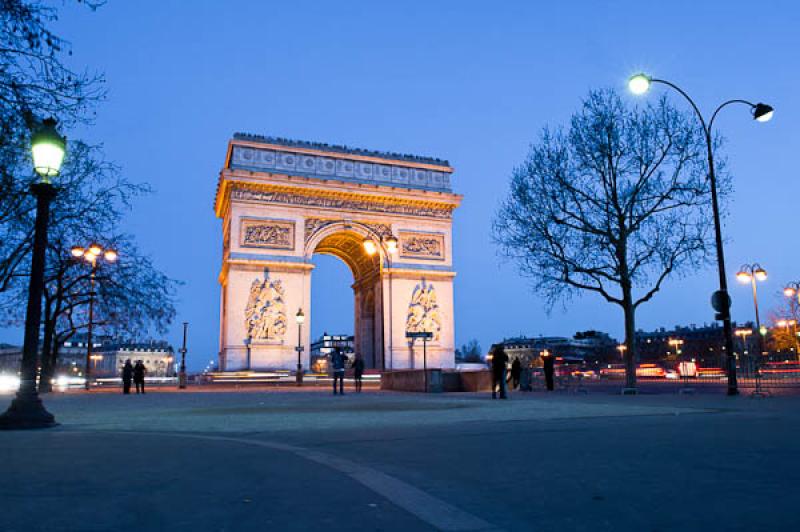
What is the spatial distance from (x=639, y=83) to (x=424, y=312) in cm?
2524

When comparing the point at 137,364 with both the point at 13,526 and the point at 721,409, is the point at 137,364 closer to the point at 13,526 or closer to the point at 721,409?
the point at 721,409

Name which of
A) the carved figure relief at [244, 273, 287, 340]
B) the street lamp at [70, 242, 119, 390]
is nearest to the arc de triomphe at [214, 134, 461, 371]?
the carved figure relief at [244, 273, 287, 340]

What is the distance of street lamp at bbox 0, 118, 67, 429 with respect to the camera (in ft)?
28.8

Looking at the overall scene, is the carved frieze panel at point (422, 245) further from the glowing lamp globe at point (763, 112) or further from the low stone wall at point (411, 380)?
the glowing lamp globe at point (763, 112)

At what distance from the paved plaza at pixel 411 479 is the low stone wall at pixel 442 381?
1629 cm

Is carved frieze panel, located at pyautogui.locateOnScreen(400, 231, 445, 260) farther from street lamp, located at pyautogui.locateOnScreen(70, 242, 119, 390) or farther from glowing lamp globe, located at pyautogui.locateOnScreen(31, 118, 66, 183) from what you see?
glowing lamp globe, located at pyautogui.locateOnScreen(31, 118, 66, 183)

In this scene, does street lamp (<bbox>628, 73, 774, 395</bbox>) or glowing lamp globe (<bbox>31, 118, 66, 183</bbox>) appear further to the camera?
street lamp (<bbox>628, 73, 774, 395</bbox>)

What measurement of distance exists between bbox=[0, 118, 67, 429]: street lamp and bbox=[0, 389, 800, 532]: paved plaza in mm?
1039

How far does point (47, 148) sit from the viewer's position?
891 cm

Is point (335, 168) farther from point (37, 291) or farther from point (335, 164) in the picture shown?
point (37, 291)

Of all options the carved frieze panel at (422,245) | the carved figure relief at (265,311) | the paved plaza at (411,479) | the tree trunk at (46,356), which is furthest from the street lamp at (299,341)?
the paved plaza at (411,479)

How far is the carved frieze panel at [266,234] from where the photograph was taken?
37.2m

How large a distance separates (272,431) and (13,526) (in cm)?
545

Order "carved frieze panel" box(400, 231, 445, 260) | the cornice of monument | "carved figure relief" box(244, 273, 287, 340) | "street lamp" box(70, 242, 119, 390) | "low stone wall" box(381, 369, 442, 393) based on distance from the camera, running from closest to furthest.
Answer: "street lamp" box(70, 242, 119, 390)
"low stone wall" box(381, 369, 442, 393)
"carved figure relief" box(244, 273, 287, 340)
the cornice of monument
"carved frieze panel" box(400, 231, 445, 260)
